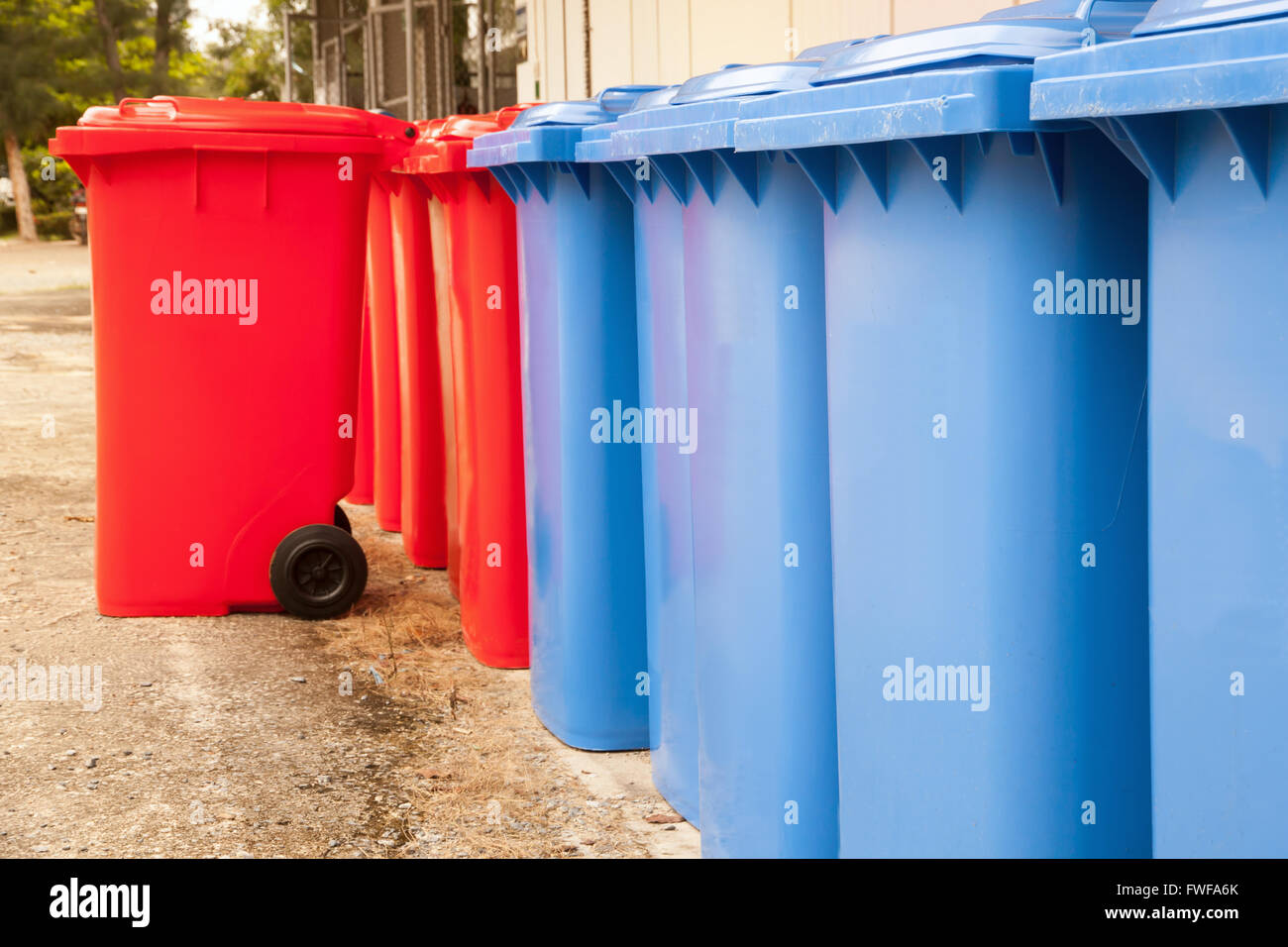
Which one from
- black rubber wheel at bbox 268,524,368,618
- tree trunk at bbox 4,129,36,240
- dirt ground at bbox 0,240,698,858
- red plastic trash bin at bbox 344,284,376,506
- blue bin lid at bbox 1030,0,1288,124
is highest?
tree trunk at bbox 4,129,36,240

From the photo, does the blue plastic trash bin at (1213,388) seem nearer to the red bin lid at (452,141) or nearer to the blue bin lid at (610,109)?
the blue bin lid at (610,109)

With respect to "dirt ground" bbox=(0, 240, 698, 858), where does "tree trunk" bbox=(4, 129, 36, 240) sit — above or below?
above

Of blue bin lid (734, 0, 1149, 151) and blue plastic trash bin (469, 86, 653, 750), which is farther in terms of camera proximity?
blue plastic trash bin (469, 86, 653, 750)

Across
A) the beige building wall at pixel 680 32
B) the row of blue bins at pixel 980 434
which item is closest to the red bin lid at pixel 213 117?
the beige building wall at pixel 680 32

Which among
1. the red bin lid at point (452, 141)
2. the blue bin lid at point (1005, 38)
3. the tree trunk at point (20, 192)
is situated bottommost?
the blue bin lid at point (1005, 38)

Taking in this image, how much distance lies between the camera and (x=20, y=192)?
36469 mm

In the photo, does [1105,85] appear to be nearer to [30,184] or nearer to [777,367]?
[777,367]

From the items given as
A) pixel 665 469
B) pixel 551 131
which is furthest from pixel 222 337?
pixel 665 469

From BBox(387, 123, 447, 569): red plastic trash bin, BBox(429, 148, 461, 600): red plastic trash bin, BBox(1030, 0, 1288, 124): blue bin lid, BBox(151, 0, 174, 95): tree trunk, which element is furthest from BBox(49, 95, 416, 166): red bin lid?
BBox(151, 0, 174, 95): tree trunk

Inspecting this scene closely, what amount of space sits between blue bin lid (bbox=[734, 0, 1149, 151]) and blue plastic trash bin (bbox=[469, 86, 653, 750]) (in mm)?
1447

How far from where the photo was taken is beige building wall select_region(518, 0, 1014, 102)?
5078 mm

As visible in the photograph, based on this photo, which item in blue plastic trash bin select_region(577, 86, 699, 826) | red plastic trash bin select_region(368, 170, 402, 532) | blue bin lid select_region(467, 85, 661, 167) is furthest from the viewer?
red plastic trash bin select_region(368, 170, 402, 532)

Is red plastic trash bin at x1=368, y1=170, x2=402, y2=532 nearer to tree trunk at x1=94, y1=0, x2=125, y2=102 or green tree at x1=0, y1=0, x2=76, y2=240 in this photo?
green tree at x1=0, y1=0, x2=76, y2=240

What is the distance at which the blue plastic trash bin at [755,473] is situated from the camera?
2.69m
